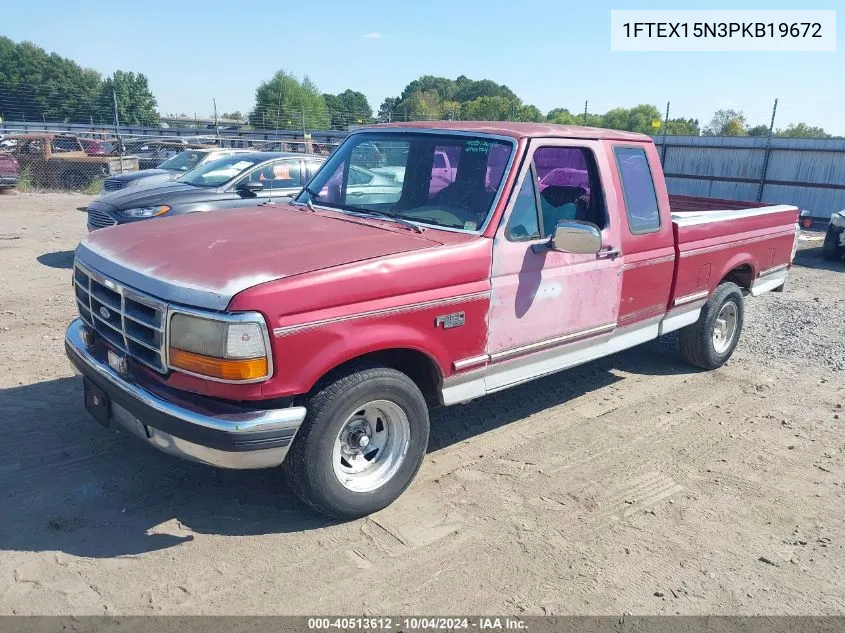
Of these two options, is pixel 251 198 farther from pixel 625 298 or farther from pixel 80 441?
pixel 625 298

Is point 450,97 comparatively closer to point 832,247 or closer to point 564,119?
point 564,119

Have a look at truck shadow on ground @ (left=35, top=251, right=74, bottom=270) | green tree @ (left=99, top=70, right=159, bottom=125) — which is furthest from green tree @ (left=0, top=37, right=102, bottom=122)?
truck shadow on ground @ (left=35, top=251, right=74, bottom=270)

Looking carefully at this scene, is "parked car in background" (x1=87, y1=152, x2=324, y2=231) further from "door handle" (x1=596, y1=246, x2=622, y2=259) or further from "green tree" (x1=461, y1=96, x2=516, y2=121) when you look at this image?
"green tree" (x1=461, y1=96, x2=516, y2=121)

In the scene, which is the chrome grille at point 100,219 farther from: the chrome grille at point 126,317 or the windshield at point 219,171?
the chrome grille at point 126,317

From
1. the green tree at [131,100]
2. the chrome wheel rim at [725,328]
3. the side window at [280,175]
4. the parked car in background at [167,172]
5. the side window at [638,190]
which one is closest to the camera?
the side window at [638,190]

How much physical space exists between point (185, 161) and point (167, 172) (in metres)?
1.05

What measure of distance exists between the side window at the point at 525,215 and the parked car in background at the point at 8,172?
1799 cm

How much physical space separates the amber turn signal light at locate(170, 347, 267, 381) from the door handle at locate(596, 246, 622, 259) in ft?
8.41

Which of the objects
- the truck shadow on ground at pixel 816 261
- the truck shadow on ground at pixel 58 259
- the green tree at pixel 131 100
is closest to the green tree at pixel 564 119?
the truck shadow on ground at pixel 816 261

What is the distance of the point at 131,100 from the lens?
56500mm

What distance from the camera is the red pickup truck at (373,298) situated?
318 centimetres

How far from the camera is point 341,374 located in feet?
11.4

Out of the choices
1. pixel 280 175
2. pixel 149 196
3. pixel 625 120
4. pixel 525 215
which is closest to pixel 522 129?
pixel 525 215

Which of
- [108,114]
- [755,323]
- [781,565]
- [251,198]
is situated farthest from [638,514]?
[108,114]
